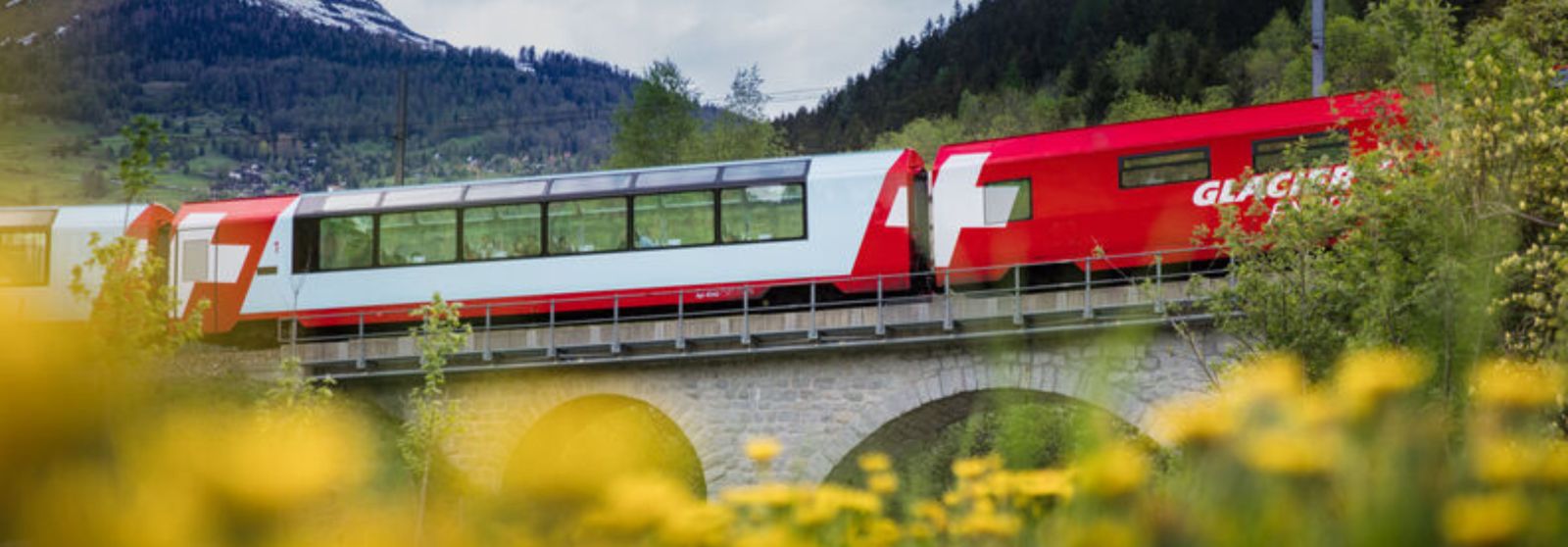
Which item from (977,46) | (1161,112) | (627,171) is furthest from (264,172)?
(627,171)

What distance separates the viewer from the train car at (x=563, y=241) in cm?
1797

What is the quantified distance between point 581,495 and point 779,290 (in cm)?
1611

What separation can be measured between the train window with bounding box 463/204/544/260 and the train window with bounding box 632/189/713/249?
1.69 meters

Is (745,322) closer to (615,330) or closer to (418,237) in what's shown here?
(615,330)

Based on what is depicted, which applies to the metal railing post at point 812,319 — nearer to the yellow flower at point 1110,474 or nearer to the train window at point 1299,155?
the train window at point 1299,155

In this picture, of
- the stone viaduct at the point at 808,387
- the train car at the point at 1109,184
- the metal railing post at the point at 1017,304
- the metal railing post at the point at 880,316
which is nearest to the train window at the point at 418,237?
the stone viaduct at the point at 808,387

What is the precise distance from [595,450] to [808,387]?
1498 cm

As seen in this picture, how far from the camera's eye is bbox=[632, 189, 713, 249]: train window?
61.3 ft

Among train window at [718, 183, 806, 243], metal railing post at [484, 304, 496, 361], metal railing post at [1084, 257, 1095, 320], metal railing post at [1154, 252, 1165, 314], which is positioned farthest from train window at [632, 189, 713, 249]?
metal railing post at [1154, 252, 1165, 314]

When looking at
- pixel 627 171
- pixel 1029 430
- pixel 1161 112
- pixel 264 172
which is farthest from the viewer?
pixel 264 172

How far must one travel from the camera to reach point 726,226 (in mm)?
18500

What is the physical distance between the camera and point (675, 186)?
18875 mm

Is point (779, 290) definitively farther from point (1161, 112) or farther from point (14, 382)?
point (1161, 112)

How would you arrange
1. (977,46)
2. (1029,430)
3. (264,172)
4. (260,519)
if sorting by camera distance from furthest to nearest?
(264,172) → (977,46) → (1029,430) → (260,519)
